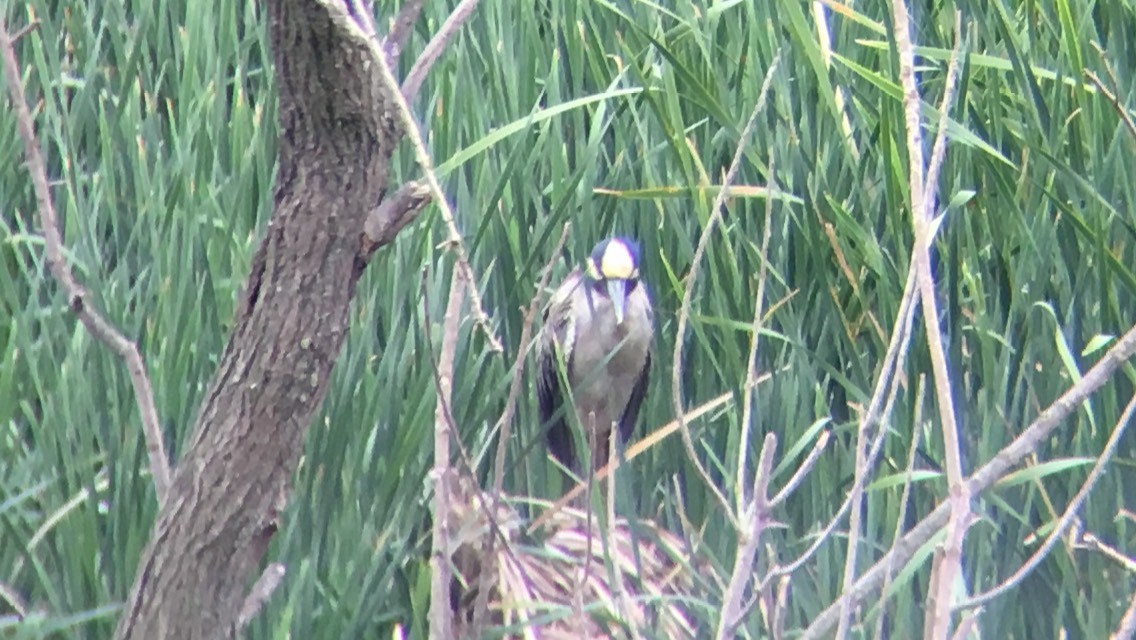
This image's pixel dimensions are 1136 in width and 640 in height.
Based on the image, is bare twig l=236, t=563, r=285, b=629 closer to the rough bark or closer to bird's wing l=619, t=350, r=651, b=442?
the rough bark

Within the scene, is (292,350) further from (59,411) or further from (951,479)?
(59,411)

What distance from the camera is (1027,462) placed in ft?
5.90

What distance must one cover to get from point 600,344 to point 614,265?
388mm

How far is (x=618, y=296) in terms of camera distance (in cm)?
244

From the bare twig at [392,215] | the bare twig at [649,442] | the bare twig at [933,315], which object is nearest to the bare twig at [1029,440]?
the bare twig at [933,315]

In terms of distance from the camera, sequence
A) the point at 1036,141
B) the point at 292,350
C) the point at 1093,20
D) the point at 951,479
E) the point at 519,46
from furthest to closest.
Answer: the point at 519,46 → the point at 1093,20 → the point at 1036,141 → the point at 292,350 → the point at 951,479

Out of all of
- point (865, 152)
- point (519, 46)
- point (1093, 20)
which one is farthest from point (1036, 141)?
point (519, 46)

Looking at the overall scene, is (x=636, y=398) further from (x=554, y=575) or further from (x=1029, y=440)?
(x=1029, y=440)

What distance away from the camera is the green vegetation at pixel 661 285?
170cm

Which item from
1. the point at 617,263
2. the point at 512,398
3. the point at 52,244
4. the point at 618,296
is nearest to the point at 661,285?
the point at 617,263

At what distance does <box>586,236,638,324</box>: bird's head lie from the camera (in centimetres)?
215

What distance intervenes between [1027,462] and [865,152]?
18.6 inches

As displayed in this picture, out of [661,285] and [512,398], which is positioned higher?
[512,398]

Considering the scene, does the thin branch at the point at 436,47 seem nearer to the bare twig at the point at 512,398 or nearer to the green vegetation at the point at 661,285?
the bare twig at the point at 512,398
